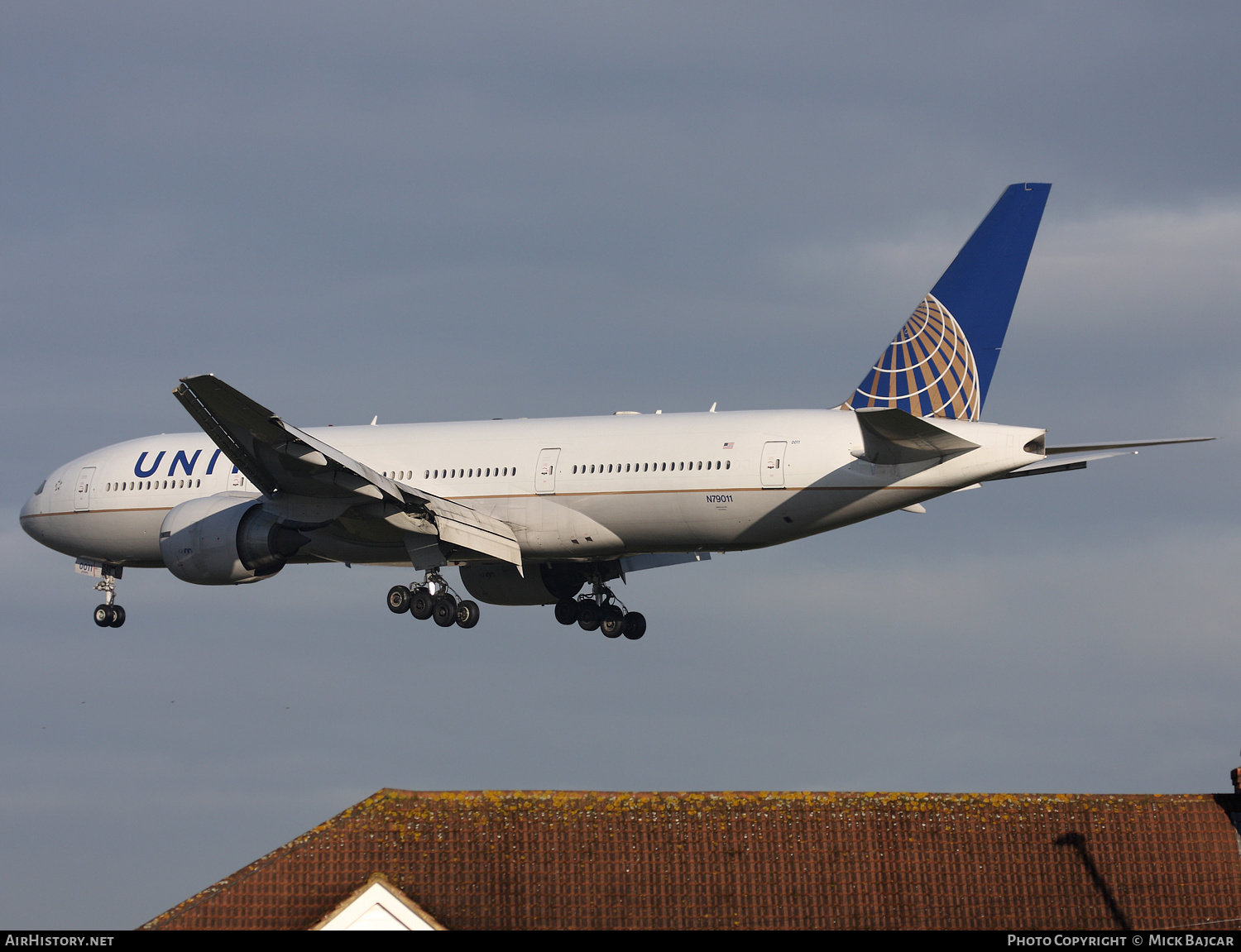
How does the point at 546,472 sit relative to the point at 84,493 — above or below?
below

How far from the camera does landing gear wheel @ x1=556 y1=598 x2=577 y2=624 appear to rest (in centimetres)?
4147

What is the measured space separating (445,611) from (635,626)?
19.5 ft

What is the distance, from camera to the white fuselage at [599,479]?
32688 millimetres

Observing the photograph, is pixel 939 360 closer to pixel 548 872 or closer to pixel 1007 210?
pixel 1007 210

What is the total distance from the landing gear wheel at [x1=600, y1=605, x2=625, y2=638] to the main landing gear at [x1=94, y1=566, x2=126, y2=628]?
38.7 ft

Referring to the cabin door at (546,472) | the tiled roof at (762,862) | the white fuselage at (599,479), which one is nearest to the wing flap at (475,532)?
the white fuselage at (599,479)

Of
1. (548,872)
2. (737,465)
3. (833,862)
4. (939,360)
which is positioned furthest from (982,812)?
(939,360)

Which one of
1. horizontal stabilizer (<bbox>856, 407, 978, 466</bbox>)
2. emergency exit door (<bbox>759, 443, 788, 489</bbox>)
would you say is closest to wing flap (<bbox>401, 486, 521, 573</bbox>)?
emergency exit door (<bbox>759, 443, 788, 489</bbox>)

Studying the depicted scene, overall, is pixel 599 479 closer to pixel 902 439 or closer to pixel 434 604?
pixel 434 604

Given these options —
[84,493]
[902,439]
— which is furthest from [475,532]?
[84,493]

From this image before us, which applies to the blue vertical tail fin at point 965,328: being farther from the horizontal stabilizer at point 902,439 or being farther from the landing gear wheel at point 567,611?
the landing gear wheel at point 567,611

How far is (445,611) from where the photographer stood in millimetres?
36625

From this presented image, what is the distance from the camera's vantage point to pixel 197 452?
3975 centimetres

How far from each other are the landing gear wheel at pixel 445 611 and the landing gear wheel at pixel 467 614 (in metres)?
0.09
